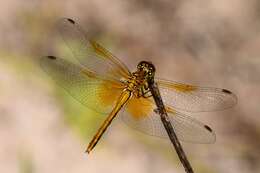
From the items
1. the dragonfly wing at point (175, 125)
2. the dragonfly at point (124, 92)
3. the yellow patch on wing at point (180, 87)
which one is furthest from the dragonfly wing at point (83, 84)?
the yellow patch on wing at point (180, 87)

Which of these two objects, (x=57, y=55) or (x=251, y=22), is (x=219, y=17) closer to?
(x=251, y=22)

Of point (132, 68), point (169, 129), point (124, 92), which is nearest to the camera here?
point (169, 129)

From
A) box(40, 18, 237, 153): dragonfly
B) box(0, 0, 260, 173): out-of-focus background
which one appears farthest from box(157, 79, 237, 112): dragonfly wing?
box(0, 0, 260, 173): out-of-focus background

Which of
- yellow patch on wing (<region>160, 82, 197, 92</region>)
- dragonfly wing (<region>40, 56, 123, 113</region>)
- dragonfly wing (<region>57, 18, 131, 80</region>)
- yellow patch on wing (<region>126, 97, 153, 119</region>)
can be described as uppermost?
yellow patch on wing (<region>160, 82, 197, 92</region>)

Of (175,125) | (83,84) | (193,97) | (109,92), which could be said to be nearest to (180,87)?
(193,97)

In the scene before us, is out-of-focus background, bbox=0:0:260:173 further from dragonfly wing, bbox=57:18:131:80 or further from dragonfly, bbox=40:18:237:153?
dragonfly wing, bbox=57:18:131:80

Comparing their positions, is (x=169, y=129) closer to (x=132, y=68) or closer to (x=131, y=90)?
(x=131, y=90)
